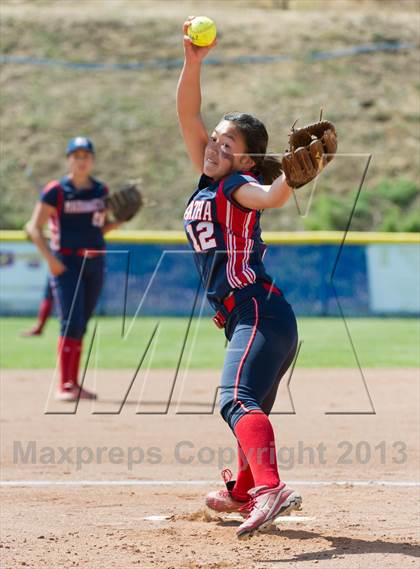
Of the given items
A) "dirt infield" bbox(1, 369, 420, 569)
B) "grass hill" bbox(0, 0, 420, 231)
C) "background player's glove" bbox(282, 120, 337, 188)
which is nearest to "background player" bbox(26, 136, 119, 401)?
"dirt infield" bbox(1, 369, 420, 569)

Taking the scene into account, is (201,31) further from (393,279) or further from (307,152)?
(393,279)

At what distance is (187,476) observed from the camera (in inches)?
228

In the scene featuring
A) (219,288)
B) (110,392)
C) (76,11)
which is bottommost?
(110,392)

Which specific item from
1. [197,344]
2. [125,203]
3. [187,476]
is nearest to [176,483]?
[187,476]

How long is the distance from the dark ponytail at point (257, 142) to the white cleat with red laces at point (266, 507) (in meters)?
1.40

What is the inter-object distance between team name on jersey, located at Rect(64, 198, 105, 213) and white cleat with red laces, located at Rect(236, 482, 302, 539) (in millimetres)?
4666

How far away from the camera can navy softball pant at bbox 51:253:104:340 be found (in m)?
8.20

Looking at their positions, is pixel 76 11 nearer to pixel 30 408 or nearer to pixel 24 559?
pixel 30 408

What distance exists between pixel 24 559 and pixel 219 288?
1.34 meters

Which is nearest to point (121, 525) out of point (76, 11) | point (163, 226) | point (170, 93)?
point (163, 226)

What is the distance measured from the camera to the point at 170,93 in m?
30.6

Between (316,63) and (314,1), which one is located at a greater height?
(314,1)

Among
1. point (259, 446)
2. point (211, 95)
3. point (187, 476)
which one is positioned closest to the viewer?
point (259, 446)

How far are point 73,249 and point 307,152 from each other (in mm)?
4609
